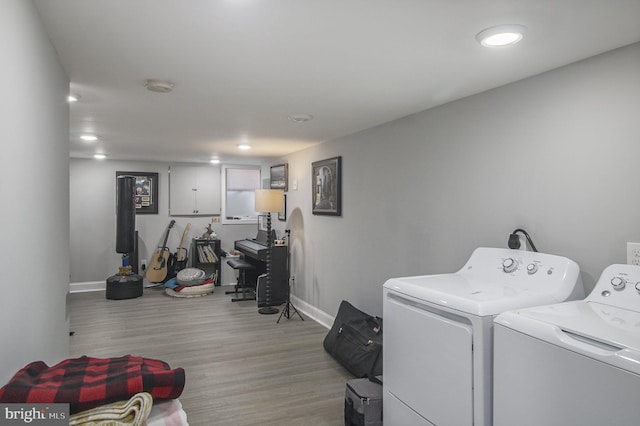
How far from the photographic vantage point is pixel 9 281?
1121 millimetres

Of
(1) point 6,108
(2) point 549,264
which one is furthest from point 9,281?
(2) point 549,264

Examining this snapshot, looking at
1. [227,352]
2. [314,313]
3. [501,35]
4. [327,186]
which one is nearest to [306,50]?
[501,35]

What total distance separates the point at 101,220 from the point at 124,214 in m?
1.05

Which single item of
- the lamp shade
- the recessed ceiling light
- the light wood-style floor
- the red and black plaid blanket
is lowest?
the light wood-style floor

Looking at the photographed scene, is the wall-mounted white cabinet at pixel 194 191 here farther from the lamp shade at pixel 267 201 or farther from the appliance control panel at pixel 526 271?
the appliance control panel at pixel 526 271

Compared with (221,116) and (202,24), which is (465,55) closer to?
(202,24)

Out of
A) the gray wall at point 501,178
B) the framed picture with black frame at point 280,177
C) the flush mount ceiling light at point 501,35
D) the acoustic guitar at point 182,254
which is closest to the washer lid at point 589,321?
the gray wall at point 501,178

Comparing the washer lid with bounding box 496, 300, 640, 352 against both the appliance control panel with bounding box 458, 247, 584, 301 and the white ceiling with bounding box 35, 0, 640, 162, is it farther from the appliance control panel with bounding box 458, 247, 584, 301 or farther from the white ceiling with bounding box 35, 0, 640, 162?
the white ceiling with bounding box 35, 0, 640, 162

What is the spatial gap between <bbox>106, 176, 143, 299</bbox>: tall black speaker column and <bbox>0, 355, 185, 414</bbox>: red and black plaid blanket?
4857 mm

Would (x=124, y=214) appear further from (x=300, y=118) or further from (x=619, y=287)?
(x=619, y=287)

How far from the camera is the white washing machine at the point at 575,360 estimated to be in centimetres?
113

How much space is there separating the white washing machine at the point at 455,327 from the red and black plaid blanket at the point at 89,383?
1123 mm

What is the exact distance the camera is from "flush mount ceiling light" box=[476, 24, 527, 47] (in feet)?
5.17

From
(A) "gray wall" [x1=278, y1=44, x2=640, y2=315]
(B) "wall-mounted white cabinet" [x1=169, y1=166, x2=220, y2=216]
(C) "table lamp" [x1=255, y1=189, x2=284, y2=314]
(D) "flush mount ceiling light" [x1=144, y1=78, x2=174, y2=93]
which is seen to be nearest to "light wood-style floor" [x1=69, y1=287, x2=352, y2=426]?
(C) "table lamp" [x1=255, y1=189, x2=284, y2=314]
